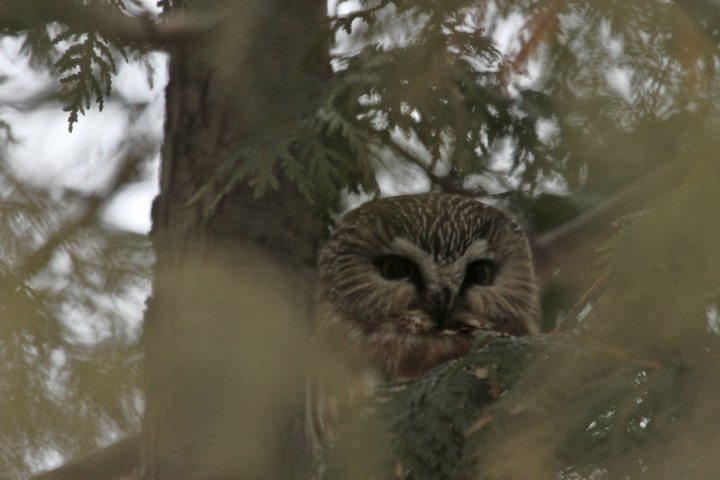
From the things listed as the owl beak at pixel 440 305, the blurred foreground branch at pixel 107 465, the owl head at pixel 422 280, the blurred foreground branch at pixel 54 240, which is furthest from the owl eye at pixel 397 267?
→ the blurred foreground branch at pixel 54 240

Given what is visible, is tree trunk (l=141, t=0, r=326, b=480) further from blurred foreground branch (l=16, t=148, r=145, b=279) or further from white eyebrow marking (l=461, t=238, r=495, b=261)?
white eyebrow marking (l=461, t=238, r=495, b=261)

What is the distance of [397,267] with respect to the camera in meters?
4.48

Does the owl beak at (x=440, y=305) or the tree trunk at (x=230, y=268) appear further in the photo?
the owl beak at (x=440, y=305)

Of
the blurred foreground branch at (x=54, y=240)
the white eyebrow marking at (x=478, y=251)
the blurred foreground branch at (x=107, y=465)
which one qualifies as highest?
the blurred foreground branch at (x=54, y=240)

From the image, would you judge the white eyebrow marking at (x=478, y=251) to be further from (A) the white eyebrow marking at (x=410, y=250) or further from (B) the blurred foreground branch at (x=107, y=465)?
(B) the blurred foreground branch at (x=107, y=465)

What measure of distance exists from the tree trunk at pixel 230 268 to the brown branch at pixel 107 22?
10 cm

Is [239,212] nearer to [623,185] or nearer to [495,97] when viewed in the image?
[495,97]

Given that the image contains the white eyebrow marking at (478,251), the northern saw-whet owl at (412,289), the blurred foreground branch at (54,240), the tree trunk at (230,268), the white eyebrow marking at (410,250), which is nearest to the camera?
the blurred foreground branch at (54,240)

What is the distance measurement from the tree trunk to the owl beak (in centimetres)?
47

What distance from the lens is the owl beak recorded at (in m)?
4.21

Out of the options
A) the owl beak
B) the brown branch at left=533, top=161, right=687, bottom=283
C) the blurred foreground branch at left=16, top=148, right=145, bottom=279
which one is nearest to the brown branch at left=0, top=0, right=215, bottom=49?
the blurred foreground branch at left=16, top=148, right=145, bottom=279

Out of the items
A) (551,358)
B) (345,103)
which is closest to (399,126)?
(345,103)

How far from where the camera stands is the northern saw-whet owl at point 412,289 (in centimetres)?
411

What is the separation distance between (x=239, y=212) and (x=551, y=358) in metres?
1.60
